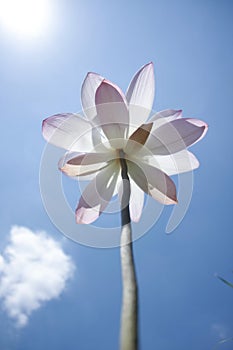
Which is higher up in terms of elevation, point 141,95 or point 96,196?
point 141,95

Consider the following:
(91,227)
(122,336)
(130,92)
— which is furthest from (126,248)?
(130,92)

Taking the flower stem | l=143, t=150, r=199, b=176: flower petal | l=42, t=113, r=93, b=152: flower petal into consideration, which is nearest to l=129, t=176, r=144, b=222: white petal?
l=143, t=150, r=199, b=176: flower petal

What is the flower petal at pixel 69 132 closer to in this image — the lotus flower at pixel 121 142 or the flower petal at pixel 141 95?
the lotus flower at pixel 121 142

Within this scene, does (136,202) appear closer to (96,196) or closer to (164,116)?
(96,196)

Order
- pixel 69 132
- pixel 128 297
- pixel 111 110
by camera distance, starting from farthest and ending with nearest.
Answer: pixel 69 132
pixel 111 110
pixel 128 297

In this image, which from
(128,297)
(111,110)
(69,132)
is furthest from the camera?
(69,132)

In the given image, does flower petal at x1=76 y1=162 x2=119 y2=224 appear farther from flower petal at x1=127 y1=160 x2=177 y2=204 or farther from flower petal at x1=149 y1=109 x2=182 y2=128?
Answer: flower petal at x1=149 y1=109 x2=182 y2=128

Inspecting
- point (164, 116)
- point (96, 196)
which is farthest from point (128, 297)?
point (164, 116)
